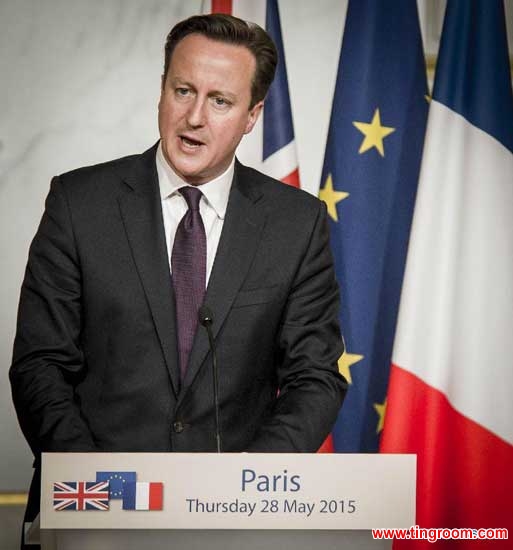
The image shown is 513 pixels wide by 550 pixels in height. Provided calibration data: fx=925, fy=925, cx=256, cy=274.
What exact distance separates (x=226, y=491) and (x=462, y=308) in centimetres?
164

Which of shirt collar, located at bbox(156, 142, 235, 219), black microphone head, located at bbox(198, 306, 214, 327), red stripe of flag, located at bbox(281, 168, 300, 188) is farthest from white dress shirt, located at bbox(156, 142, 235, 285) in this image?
red stripe of flag, located at bbox(281, 168, 300, 188)

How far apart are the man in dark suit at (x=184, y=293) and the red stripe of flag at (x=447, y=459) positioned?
0.74m

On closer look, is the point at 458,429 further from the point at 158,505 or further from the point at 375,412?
the point at 158,505

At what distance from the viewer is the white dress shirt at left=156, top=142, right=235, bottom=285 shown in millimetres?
2156

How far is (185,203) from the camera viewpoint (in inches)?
85.7

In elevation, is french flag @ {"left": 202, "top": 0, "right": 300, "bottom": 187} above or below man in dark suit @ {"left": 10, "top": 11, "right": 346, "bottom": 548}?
above

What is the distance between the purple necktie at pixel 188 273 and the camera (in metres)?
2.04

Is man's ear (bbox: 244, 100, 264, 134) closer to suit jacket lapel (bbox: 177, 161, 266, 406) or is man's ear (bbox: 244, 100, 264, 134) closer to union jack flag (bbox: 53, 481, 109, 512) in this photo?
suit jacket lapel (bbox: 177, 161, 266, 406)

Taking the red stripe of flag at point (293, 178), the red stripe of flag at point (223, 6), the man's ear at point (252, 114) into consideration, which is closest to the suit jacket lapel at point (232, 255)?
the man's ear at point (252, 114)

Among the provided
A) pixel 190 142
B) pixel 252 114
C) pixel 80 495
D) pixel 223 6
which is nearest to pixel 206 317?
pixel 80 495

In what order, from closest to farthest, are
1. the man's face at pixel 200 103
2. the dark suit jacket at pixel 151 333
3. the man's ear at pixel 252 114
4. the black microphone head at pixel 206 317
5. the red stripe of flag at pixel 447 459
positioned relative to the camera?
the black microphone head at pixel 206 317 < the dark suit jacket at pixel 151 333 < the man's face at pixel 200 103 < the man's ear at pixel 252 114 < the red stripe of flag at pixel 447 459

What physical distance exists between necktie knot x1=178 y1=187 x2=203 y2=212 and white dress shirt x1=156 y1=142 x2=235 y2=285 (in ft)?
0.07

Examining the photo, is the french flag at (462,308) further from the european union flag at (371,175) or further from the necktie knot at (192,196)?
the necktie knot at (192,196)

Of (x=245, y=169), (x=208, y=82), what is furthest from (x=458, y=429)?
(x=208, y=82)
